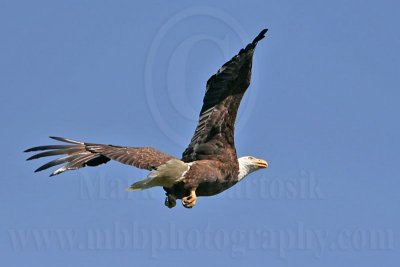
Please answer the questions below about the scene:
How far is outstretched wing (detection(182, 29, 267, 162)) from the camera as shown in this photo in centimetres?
1652

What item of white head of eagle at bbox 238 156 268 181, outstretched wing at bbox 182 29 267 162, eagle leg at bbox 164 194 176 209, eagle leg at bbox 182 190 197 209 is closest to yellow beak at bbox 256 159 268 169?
white head of eagle at bbox 238 156 268 181

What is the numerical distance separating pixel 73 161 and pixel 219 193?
2.51 m

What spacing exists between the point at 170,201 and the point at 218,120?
179 cm

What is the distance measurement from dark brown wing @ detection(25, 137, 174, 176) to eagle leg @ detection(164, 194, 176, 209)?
25.0 inches

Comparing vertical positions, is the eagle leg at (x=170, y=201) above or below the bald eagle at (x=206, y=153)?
below

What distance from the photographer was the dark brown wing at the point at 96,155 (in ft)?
49.9

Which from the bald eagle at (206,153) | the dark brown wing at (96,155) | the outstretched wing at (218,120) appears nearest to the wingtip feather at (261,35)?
the bald eagle at (206,153)

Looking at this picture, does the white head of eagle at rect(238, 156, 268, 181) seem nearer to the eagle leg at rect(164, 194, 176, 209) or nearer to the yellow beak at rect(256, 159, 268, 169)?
the yellow beak at rect(256, 159, 268, 169)

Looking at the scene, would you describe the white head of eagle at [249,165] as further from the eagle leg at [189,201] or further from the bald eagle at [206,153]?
the eagle leg at [189,201]

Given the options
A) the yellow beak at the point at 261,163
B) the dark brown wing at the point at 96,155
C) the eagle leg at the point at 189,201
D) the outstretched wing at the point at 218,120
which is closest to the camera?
the dark brown wing at the point at 96,155

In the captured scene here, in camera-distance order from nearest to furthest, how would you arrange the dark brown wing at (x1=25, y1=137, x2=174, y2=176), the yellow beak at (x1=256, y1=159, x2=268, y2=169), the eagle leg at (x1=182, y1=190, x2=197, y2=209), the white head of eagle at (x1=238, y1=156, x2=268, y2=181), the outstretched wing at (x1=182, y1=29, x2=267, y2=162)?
the dark brown wing at (x1=25, y1=137, x2=174, y2=176), the eagle leg at (x1=182, y1=190, x2=197, y2=209), the outstretched wing at (x1=182, y1=29, x2=267, y2=162), the white head of eagle at (x1=238, y1=156, x2=268, y2=181), the yellow beak at (x1=256, y1=159, x2=268, y2=169)

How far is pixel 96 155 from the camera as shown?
53.8 ft

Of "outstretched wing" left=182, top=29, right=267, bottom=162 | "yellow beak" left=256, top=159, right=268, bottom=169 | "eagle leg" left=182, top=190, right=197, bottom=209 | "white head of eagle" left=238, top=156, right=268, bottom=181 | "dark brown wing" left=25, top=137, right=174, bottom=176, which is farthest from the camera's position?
"yellow beak" left=256, top=159, right=268, bottom=169

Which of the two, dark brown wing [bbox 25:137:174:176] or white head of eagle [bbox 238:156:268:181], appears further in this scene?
white head of eagle [bbox 238:156:268:181]
